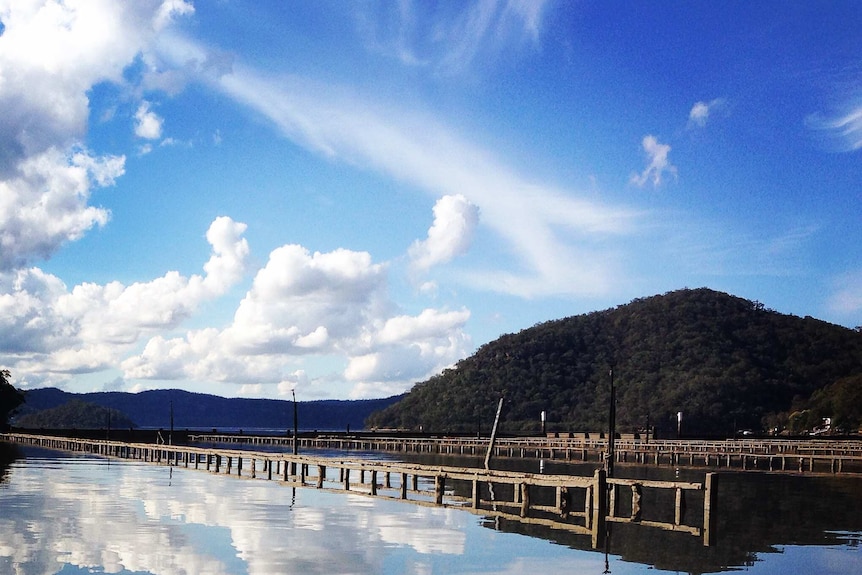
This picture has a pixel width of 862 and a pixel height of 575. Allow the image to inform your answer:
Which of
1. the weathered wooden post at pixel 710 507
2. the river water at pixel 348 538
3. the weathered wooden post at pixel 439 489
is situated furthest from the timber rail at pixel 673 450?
the weathered wooden post at pixel 710 507

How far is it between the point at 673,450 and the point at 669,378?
94.0 metres

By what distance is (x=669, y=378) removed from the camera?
561ft

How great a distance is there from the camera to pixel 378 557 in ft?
81.8

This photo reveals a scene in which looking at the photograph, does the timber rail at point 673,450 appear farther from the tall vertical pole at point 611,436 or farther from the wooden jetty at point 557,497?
the wooden jetty at point 557,497

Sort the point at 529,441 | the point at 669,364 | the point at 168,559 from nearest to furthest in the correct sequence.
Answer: the point at 168,559
the point at 529,441
the point at 669,364

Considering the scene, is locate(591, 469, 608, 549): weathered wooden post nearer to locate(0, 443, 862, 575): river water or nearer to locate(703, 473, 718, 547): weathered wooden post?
locate(0, 443, 862, 575): river water

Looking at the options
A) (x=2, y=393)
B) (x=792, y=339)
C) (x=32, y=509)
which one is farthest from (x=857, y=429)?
(x=2, y=393)

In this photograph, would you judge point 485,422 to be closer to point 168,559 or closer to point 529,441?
point 529,441

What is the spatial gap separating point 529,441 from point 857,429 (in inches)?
1666

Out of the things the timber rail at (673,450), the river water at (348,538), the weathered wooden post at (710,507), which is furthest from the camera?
the timber rail at (673,450)

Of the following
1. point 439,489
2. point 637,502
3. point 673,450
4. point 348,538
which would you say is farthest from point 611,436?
point 673,450

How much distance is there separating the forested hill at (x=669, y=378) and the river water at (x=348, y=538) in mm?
118944

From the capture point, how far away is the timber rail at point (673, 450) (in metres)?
72.8

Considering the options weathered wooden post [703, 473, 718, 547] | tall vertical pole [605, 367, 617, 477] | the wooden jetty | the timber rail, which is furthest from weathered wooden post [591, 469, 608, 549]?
the timber rail
